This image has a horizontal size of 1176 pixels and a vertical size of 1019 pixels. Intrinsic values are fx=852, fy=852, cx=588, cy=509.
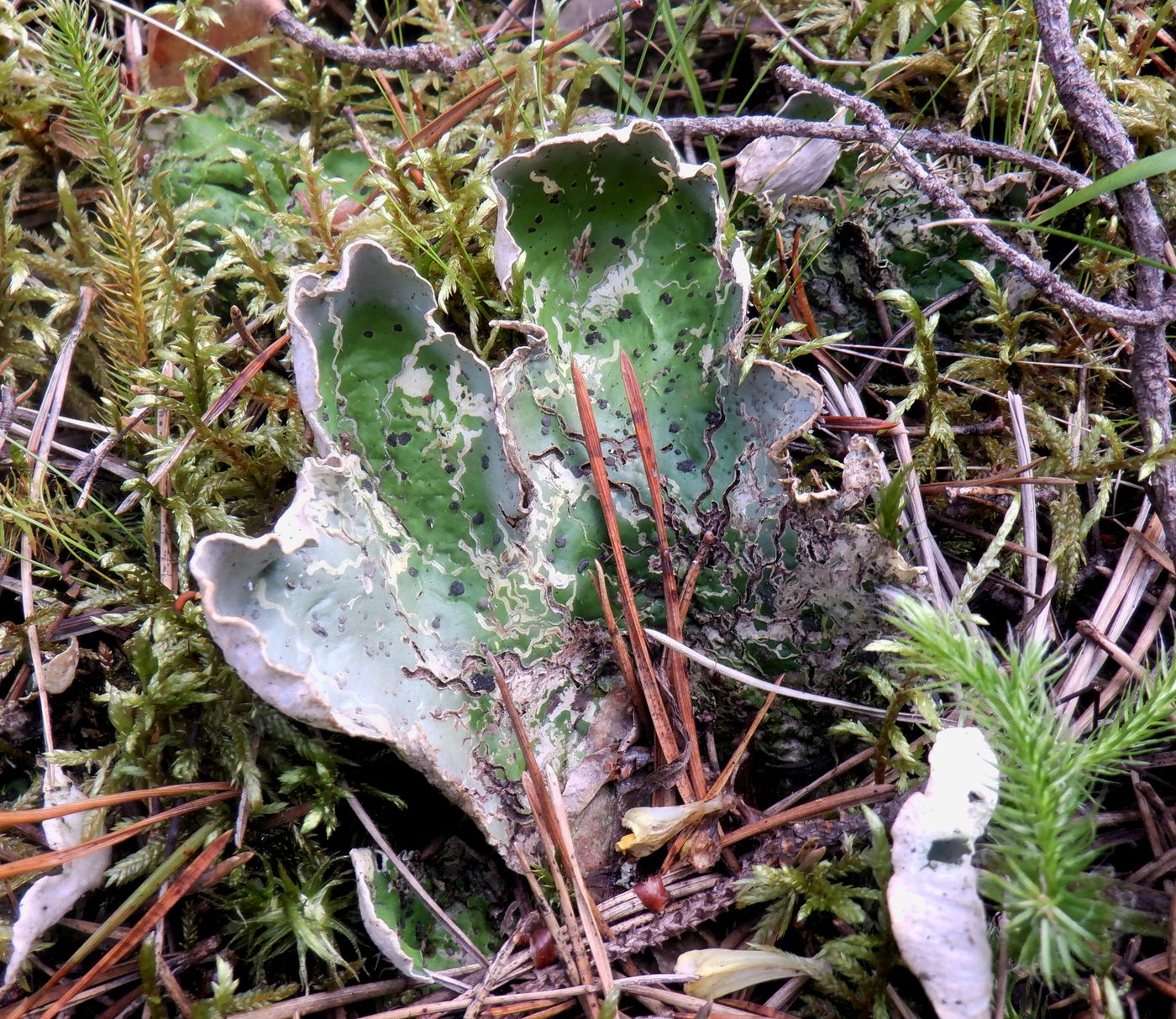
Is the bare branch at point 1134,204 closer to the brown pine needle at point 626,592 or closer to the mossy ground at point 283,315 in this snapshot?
the mossy ground at point 283,315

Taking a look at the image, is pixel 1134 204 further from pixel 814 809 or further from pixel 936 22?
pixel 814 809

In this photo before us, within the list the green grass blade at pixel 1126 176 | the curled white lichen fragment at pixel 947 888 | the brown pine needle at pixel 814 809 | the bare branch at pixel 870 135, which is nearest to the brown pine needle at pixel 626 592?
the brown pine needle at pixel 814 809

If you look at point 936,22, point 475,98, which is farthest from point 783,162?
point 475,98

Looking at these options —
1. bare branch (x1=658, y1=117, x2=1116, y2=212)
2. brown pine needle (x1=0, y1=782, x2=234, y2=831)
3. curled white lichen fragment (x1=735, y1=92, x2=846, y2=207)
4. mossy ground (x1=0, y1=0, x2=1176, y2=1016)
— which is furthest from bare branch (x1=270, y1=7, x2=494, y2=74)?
brown pine needle (x1=0, y1=782, x2=234, y2=831)

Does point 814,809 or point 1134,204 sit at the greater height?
point 1134,204

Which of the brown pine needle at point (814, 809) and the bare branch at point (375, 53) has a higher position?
the bare branch at point (375, 53)

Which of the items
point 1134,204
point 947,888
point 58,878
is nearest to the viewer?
point 947,888

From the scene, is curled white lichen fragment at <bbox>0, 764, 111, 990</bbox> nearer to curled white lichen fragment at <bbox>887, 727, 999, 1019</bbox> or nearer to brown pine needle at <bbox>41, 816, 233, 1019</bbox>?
brown pine needle at <bbox>41, 816, 233, 1019</bbox>

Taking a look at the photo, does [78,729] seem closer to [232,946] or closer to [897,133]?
[232,946]

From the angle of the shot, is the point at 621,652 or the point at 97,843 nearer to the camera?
the point at 97,843
